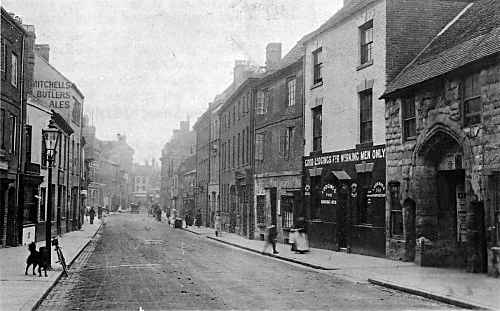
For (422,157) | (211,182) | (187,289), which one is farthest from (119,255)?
(211,182)

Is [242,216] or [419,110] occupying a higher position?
[419,110]

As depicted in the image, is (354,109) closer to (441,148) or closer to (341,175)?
(341,175)

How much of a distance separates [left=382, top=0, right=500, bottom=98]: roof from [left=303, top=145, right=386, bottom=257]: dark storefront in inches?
115

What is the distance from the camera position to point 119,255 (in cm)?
2248

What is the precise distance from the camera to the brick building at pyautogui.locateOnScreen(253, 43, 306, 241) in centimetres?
2844

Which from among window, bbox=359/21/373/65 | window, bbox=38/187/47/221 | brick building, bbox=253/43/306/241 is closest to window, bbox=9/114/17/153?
window, bbox=38/187/47/221

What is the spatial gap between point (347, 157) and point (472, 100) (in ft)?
24.6

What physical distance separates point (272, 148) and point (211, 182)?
1960 centimetres

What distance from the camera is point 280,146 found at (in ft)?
99.8

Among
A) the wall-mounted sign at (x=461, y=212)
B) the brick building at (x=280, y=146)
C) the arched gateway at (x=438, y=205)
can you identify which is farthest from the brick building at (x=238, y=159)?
the wall-mounted sign at (x=461, y=212)

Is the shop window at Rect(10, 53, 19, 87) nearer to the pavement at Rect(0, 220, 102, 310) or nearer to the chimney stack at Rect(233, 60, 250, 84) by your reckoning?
the pavement at Rect(0, 220, 102, 310)

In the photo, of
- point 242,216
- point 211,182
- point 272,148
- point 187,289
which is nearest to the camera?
point 187,289

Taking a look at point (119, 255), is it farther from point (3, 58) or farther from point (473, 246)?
point (473, 246)

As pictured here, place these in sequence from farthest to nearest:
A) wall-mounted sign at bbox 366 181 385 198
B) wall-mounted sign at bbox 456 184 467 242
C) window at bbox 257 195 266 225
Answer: window at bbox 257 195 266 225 < wall-mounted sign at bbox 366 181 385 198 < wall-mounted sign at bbox 456 184 467 242
